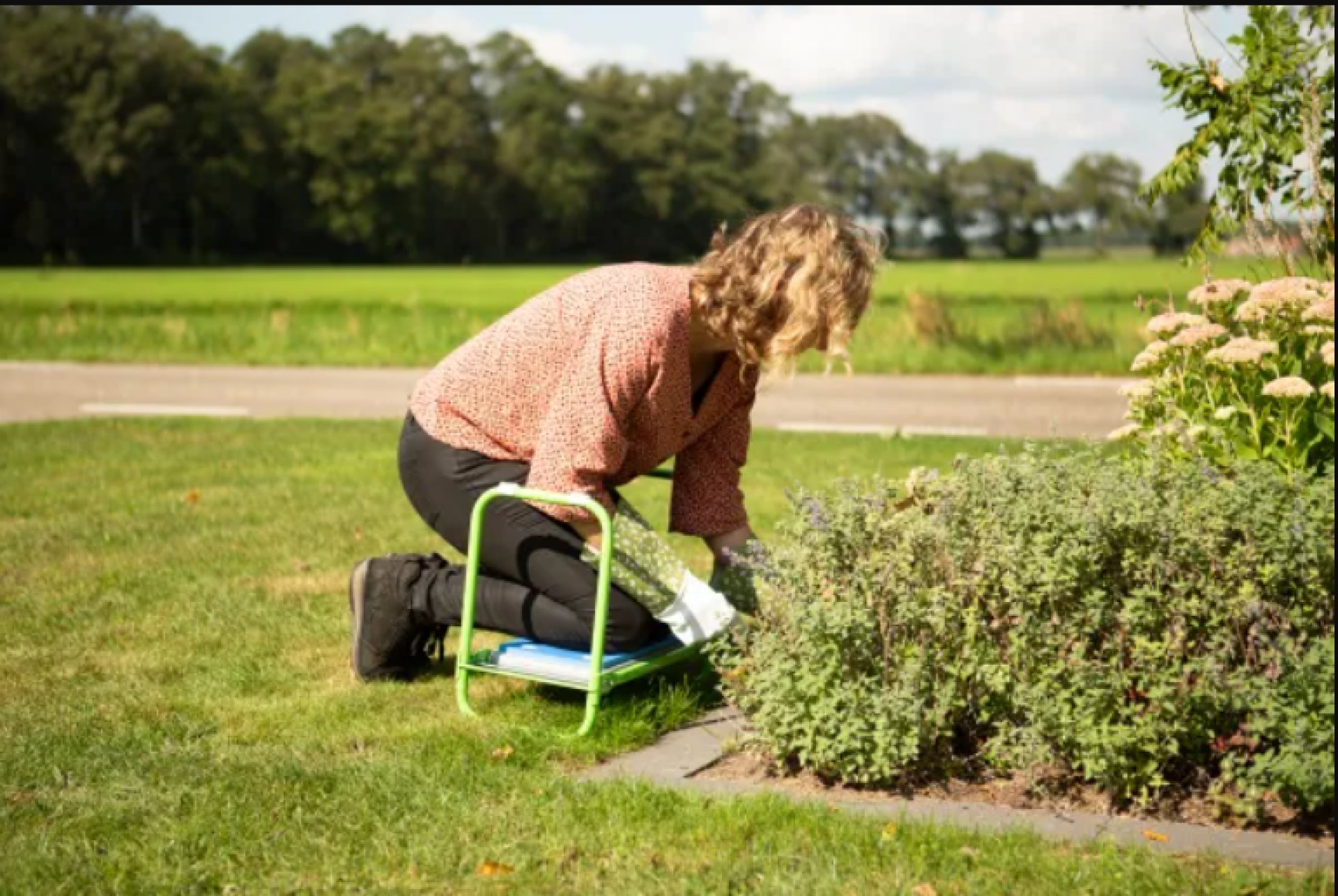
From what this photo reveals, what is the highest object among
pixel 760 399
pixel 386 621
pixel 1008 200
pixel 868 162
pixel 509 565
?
pixel 868 162

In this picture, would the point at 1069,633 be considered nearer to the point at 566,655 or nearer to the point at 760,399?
the point at 566,655

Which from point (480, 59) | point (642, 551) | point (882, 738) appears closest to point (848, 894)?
point (882, 738)

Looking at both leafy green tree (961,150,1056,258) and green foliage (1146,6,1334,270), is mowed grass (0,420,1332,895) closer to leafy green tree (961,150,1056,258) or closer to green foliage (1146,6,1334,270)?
green foliage (1146,6,1334,270)

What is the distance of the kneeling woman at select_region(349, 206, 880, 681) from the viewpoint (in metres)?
4.01

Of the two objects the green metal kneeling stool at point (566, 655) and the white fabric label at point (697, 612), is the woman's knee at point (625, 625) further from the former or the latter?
the white fabric label at point (697, 612)

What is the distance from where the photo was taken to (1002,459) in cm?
418

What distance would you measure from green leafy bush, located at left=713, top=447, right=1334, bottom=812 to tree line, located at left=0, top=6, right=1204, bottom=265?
202 feet

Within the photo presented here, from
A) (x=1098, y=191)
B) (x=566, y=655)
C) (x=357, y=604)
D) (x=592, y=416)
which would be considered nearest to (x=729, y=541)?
(x=566, y=655)

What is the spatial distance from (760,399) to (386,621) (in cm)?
980

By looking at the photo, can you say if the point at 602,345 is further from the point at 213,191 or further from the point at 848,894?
the point at 213,191

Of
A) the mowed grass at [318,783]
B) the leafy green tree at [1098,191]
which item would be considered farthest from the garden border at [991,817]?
the leafy green tree at [1098,191]

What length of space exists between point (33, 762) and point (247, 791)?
73 centimetres

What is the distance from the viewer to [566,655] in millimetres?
4484

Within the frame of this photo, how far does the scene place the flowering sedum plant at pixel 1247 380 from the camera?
4.28 meters
